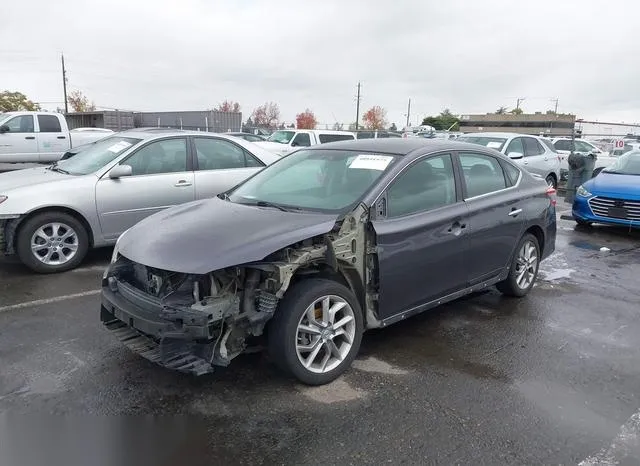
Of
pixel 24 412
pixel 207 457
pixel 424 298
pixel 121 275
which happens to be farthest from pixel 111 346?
pixel 424 298

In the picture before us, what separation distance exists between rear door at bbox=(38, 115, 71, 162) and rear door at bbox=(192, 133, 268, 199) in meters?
11.3

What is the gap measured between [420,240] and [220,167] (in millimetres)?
3881

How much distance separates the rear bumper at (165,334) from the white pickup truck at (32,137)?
14.7 meters

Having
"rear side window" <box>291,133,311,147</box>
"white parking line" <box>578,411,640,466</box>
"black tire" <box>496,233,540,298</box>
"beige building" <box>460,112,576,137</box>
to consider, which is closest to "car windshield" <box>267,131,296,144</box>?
"rear side window" <box>291,133,311,147</box>

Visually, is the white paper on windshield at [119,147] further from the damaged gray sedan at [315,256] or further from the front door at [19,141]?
the front door at [19,141]

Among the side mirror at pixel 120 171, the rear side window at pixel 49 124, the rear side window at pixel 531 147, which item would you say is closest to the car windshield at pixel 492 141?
the rear side window at pixel 531 147

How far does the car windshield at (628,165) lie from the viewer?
9742 mm

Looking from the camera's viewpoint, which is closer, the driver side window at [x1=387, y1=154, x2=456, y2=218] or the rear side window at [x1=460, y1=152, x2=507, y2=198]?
the driver side window at [x1=387, y1=154, x2=456, y2=218]

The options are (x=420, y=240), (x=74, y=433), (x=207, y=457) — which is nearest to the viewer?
(x=207, y=457)

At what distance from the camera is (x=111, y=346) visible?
4.14 m

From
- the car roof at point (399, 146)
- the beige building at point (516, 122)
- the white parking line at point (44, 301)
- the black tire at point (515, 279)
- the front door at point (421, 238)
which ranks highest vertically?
the beige building at point (516, 122)

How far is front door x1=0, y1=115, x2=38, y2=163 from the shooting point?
15.6 metres

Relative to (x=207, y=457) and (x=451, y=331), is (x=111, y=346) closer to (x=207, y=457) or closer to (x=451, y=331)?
(x=207, y=457)

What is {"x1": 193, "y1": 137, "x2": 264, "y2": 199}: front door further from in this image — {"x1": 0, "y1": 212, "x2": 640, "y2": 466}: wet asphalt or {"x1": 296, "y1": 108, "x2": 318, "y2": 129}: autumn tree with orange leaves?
{"x1": 296, "y1": 108, "x2": 318, "y2": 129}: autumn tree with orange leaves
